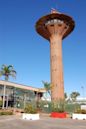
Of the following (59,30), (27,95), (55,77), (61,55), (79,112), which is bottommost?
(79,112)

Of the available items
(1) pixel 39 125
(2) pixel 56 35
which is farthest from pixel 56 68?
(1) pixel 39 125

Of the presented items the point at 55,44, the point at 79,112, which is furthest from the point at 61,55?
the point at 79,112

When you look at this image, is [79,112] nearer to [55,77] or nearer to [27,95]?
[55,77]

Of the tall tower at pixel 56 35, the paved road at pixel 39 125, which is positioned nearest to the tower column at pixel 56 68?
the tall tower at pixel 56 35

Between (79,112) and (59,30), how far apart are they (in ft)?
148

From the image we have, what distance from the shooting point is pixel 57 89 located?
7275 centimetres

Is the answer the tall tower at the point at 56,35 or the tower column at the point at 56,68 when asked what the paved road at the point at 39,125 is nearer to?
the tower column at the point at 56,68

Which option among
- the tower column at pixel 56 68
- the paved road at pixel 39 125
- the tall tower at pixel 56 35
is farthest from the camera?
the tall tower at pixel 56 35

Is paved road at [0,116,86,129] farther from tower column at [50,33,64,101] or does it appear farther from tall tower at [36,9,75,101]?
tall tower at [36,9,75,101]

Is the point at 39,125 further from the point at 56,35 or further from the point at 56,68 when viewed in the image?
the point at 56,35

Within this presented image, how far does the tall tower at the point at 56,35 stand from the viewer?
7350 centimetres

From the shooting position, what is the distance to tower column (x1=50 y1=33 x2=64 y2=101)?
239 feet

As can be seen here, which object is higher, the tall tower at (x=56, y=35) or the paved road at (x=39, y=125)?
the tall tower at (x=56, y=35)

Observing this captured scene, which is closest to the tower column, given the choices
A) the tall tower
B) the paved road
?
the tall tower
